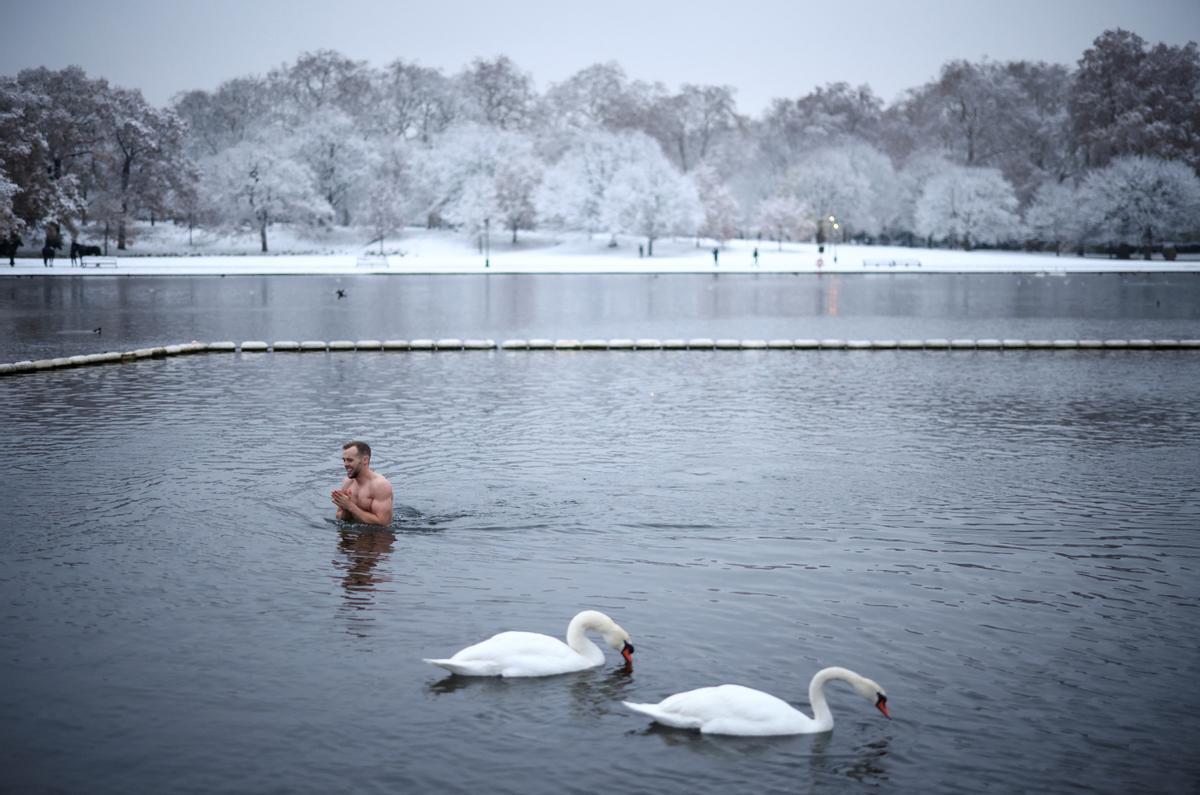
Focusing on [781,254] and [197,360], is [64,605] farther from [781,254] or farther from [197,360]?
[781,254]

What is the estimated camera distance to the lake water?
35.4 ft

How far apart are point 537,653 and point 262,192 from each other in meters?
121

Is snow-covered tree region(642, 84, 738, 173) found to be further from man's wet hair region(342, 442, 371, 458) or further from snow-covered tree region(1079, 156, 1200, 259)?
man's wet hair region(342, 442, 371, 458)

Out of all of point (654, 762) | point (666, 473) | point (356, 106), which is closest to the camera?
point (654, 762)

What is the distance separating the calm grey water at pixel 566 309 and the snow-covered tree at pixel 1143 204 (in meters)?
31.1

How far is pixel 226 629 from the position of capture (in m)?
13.8

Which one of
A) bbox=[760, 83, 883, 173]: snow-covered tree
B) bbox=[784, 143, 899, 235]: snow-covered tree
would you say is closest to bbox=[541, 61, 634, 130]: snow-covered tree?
bbox=[760, 83, 883, 173]: snow-covered tree

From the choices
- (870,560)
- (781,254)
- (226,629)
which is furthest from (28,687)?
(781,254)

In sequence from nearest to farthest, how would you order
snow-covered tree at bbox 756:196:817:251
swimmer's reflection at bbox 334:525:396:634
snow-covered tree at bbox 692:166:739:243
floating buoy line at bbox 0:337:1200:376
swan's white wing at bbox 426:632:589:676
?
swan's white wing at bbox 426:632:589:676 < swimmer's reflection at bbox 334:525:396:634 < floating buoy line at bbox 0:337:1200:376 < snow-covered tree at bbox 692:166:739:243 < snow-covered tree at bbox 756:196:817:251

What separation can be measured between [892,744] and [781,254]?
398 feet

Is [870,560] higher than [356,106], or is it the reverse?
[356,106]

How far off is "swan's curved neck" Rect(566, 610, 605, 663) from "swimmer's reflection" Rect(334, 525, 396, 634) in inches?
119

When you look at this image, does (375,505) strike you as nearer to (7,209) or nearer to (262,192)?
(7,209)

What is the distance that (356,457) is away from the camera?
671 inches
